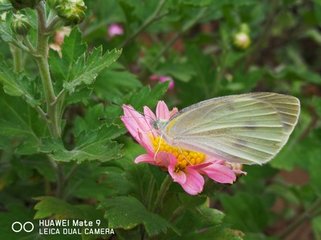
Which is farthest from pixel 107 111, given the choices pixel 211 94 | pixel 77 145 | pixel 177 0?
pixel 211 94

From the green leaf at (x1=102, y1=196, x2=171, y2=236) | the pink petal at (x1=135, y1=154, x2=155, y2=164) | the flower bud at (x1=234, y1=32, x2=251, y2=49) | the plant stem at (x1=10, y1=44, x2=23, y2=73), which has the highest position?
the flower bud at (x1=234, y1=32, x2=251, y2=49)

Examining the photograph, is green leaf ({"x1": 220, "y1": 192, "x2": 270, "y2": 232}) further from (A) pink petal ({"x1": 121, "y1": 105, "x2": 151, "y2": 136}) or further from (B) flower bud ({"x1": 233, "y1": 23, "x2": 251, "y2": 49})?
(A) pink petal ({"x1": 121, "y1": 105, "x2": 151, "y2": 136})

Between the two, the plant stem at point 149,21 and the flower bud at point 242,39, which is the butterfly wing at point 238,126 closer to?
the plant stem at point 149,21

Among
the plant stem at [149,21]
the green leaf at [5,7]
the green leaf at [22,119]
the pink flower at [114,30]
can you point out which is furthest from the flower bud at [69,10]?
the pink flower at [114,30]

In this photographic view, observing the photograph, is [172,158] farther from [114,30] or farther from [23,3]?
[114,30]

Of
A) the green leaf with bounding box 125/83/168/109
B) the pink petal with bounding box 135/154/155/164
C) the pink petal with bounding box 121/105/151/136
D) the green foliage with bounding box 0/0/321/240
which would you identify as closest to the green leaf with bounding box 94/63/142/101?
the green foliage with bounding box 0/0/321/240

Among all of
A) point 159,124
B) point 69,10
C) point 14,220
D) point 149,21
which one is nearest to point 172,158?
point 159,124
